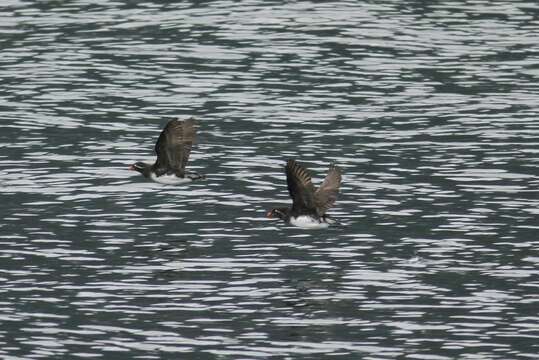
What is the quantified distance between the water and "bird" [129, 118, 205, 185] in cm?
102

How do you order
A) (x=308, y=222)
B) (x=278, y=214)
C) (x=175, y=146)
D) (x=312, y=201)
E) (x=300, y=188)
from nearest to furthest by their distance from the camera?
1. (x=300, y=188)
2. (x=312, y=201)
3. (x=308, y=222)
4. (x=278, y=214)
5. (x=175, y=146)

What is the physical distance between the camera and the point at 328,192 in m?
31.5

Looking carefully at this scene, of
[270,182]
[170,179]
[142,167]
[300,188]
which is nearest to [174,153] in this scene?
[170,179]

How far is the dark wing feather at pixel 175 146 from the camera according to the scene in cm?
3375

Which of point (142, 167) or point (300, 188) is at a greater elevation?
point (300, 188)

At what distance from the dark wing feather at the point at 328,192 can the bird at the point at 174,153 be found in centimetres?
370

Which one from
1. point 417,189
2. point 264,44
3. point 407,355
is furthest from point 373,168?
point 264,44

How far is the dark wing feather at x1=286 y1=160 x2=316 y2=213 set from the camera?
30.0 meters

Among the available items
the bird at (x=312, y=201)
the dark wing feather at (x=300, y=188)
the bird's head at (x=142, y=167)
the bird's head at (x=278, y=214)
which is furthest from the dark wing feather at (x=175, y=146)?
the dark wing feather at (x=300, y=188)

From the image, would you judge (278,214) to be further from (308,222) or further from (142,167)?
(142,167)

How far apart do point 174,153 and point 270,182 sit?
16.9 ft

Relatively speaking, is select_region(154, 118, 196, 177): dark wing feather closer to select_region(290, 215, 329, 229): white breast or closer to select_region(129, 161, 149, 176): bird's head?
select_region(129, 161, 149, 176): bird's head

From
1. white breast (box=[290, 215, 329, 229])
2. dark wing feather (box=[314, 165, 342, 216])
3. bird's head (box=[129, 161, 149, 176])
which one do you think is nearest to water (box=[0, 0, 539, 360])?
white breast (box=[290, 215, 329, 229])

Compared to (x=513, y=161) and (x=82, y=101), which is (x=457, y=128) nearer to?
(x=513, y=161)
